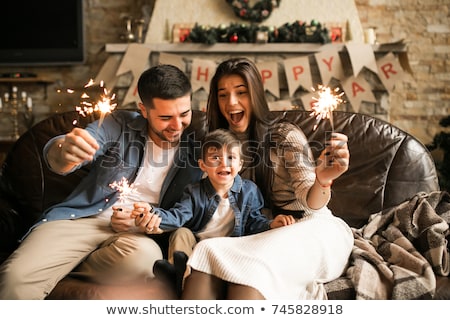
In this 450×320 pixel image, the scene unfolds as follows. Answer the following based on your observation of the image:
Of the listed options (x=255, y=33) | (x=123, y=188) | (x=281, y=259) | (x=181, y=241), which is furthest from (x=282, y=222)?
(x=255, y=33)

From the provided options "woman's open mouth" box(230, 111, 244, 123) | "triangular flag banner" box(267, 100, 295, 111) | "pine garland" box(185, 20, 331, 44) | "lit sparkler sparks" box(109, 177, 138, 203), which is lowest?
"lit sparkler sparks" box(109, 177, 138, 203)

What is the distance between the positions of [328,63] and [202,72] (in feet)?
2.92

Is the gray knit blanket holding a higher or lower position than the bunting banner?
lower

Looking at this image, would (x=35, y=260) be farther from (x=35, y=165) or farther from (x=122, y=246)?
(x=35, y=165)

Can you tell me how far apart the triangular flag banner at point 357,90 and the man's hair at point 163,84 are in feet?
7.60

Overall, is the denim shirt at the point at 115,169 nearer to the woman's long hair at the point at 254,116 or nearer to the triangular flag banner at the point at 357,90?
the woman's long hair at the point at 254,116

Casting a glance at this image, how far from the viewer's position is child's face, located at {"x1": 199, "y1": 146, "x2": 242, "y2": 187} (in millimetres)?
1455

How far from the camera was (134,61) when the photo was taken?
3656mm

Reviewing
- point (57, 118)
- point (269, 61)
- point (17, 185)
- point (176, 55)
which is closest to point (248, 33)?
point (269, 61)

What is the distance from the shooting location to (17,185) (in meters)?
1.87

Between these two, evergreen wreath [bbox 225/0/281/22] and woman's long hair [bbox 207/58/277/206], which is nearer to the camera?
woman's long hair [bbox 207/58/277/206]

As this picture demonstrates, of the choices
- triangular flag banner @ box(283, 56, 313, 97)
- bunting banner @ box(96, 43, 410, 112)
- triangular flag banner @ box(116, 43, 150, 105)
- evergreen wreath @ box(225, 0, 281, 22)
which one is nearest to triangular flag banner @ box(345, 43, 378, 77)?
bunting banner @ box(96, 43, 410, 112)

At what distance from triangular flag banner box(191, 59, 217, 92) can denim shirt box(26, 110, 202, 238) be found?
1.99 m

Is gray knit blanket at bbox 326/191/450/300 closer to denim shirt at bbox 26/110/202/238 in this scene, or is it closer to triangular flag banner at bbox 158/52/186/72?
denim shirt at bbox 26/110/202/238
